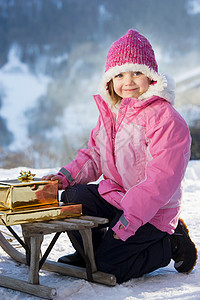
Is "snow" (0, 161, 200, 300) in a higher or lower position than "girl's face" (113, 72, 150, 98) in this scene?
lower

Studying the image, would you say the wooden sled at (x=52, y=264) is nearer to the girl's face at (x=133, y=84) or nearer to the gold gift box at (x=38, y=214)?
the gold gift box at (x=38, y=214)

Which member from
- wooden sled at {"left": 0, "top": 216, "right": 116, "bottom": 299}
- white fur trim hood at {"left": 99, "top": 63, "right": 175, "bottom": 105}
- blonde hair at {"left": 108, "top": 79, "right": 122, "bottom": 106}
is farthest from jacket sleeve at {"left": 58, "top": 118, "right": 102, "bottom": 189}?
wooden sled at {"left": 0, "top": 216, "right": 116, "bottom": 299}

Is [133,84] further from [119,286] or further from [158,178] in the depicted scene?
[119,286]

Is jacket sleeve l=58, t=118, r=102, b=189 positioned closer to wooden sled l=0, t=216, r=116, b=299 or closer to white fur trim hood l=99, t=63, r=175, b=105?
white fur trim hood l=99, t=63, r=175, b=105

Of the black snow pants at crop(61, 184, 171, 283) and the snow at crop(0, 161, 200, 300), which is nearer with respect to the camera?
the snow at crop(0, 161, 200, 300)

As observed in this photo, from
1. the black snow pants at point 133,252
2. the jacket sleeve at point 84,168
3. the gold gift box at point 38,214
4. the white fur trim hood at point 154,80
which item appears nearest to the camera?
the gold gift box at point 38,214

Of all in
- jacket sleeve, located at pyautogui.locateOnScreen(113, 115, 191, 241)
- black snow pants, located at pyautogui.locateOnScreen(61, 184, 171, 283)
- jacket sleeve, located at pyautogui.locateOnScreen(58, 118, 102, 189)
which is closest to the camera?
jacket sleeve, located at pyautogui.locateOnScreen(113, 115, 191, 241)

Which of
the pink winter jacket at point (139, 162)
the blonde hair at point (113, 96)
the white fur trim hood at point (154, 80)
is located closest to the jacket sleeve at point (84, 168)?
the pink winter jacket at point (139, 162)

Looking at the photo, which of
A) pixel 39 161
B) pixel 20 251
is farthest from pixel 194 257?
pixel 39 161

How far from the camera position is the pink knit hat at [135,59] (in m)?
1.67

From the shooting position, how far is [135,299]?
1.28 metres

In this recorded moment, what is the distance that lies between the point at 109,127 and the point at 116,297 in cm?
73

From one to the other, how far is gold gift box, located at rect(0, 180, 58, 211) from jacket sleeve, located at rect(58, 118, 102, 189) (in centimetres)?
29

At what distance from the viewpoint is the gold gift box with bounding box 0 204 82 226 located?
127 centimetres
